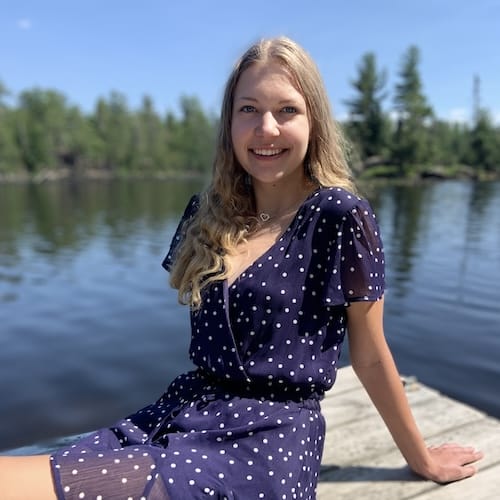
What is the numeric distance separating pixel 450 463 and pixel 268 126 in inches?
58.3

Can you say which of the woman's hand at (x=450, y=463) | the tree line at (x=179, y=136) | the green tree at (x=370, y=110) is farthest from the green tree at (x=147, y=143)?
the woman's hand at (x=450, y=463)

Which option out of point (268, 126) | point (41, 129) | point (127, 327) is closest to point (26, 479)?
point (268, 126)

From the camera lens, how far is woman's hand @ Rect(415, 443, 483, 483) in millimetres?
2012

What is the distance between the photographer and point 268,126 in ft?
5.79

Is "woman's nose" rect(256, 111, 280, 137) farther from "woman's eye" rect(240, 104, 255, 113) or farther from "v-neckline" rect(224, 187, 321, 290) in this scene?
"v-neckline" rect(224, 187, 321, 290)

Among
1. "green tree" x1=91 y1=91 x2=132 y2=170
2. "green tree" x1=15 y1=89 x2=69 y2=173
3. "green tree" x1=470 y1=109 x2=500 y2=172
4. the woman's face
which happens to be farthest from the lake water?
"green tree" x1=91 y1=91 x2=132 y2=170

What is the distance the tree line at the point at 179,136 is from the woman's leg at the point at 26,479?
36.6m

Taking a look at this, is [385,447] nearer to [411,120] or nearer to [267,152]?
[267,152]

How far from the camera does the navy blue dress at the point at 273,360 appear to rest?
1469 millimetres

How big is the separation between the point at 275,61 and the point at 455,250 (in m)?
11.5

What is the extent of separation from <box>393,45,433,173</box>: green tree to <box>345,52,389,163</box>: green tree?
6.39ft

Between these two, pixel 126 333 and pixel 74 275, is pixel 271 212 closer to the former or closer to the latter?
pixel 126 333

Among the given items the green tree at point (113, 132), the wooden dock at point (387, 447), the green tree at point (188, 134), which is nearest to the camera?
the wooden dock at point (387, 447)

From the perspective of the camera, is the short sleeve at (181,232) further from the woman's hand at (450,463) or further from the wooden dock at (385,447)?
the woman's hand at (450,463)
